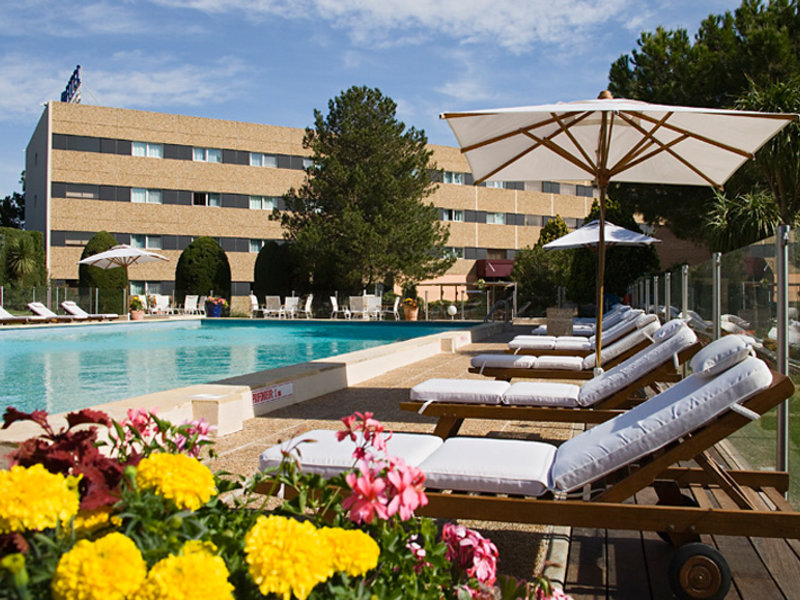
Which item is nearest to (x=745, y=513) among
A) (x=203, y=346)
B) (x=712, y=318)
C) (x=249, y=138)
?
(x=712, y=318)

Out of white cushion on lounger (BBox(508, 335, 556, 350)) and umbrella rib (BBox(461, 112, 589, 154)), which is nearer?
umbrella rib (BBox(461, 112, 589, 154))

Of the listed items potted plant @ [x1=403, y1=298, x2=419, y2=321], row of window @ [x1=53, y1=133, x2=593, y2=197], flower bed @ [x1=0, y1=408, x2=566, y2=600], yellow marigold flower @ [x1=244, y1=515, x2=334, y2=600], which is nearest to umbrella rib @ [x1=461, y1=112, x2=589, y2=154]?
flower bed @ [x1=0, y1=408, x2=566, y2=600]

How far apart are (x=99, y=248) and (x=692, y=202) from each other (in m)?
21.7

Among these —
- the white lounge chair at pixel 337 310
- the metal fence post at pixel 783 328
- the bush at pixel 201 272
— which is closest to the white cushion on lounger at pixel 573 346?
the metal fence post at pixel 783 328

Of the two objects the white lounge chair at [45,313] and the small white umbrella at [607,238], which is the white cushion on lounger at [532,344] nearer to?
the small white umbrella at [607,238]

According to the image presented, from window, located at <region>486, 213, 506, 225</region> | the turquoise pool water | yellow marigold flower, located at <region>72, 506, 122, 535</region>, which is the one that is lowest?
the turquoise pool water

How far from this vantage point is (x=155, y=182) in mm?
35438

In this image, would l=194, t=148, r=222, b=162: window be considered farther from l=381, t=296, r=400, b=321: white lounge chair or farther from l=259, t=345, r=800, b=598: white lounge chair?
l=259, t=345, r=800, b=598: white lounge chair

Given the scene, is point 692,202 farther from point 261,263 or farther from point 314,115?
point 261,263

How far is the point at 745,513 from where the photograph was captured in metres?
2.66

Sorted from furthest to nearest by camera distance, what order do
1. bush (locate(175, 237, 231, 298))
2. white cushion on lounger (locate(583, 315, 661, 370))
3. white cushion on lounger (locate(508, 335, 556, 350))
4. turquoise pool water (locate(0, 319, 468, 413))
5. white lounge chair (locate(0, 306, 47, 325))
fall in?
bush (locate(175, 237, 231, 298)), white lounge chair (locate(0, 306, 47, 325)), turquoise pool water (locate(0, 319, 468, 413)), white cushion on lounger (locate(508, 335, 556, 350)), white cushion on lounger (locate(583, 315, 661, 370))

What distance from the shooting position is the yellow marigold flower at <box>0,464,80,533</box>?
46.8 inches

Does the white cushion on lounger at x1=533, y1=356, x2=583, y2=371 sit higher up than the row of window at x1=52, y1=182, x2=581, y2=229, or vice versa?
the row of window at x1=52, y1=182, x2=581, y2=229

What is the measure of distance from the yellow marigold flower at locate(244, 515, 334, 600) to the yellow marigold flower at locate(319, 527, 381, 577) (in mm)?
38
